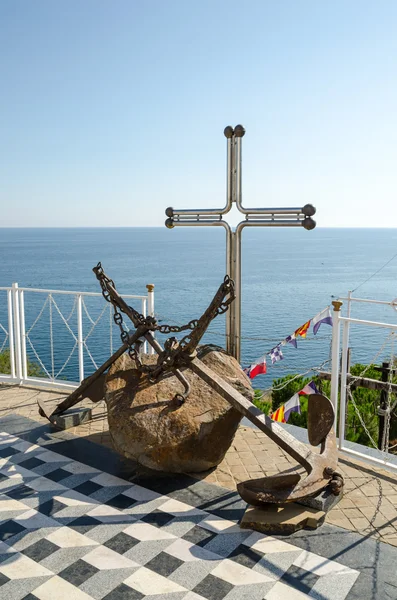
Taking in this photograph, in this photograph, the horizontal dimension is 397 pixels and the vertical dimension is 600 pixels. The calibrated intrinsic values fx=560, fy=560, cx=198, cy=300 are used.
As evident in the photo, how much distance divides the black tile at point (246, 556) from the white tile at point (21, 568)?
3.47 ft

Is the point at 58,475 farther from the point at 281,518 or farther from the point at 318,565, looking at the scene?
the point at 318,565

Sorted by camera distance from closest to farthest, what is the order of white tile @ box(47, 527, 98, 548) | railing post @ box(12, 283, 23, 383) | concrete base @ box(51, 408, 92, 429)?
1. white tile @ box(47, 527, 98, 548)
2. concrete base @ box(51, 408, 92, 429)
3. railing post @ box(12, 283, 23, 383)

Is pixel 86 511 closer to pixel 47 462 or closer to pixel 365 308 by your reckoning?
pixel 47 462

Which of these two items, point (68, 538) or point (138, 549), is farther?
point (68, 538)

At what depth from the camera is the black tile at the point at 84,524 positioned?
3568 mm

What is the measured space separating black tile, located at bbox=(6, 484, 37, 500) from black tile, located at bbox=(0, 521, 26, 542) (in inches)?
13.9

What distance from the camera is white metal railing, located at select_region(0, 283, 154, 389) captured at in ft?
20.9

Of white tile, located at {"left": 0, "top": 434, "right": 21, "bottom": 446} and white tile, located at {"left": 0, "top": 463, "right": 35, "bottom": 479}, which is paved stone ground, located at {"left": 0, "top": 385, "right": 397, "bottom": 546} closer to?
white tile, located at {"left": 0, "top": 434, "right": 21, "bottom": 446}

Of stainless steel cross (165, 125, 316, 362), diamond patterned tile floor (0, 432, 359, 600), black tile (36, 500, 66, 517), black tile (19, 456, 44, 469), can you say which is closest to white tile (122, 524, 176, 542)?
diamond patterned tile floor (0, 432, 359, 600)

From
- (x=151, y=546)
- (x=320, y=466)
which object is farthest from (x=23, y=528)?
(x=320, y=466)

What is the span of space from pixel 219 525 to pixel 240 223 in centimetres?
252

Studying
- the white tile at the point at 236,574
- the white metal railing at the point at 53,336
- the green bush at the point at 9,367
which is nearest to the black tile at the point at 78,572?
the white tile at the point at 236,574

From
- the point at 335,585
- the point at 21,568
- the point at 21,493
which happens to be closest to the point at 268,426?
the point at 335,585

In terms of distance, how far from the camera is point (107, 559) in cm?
324
